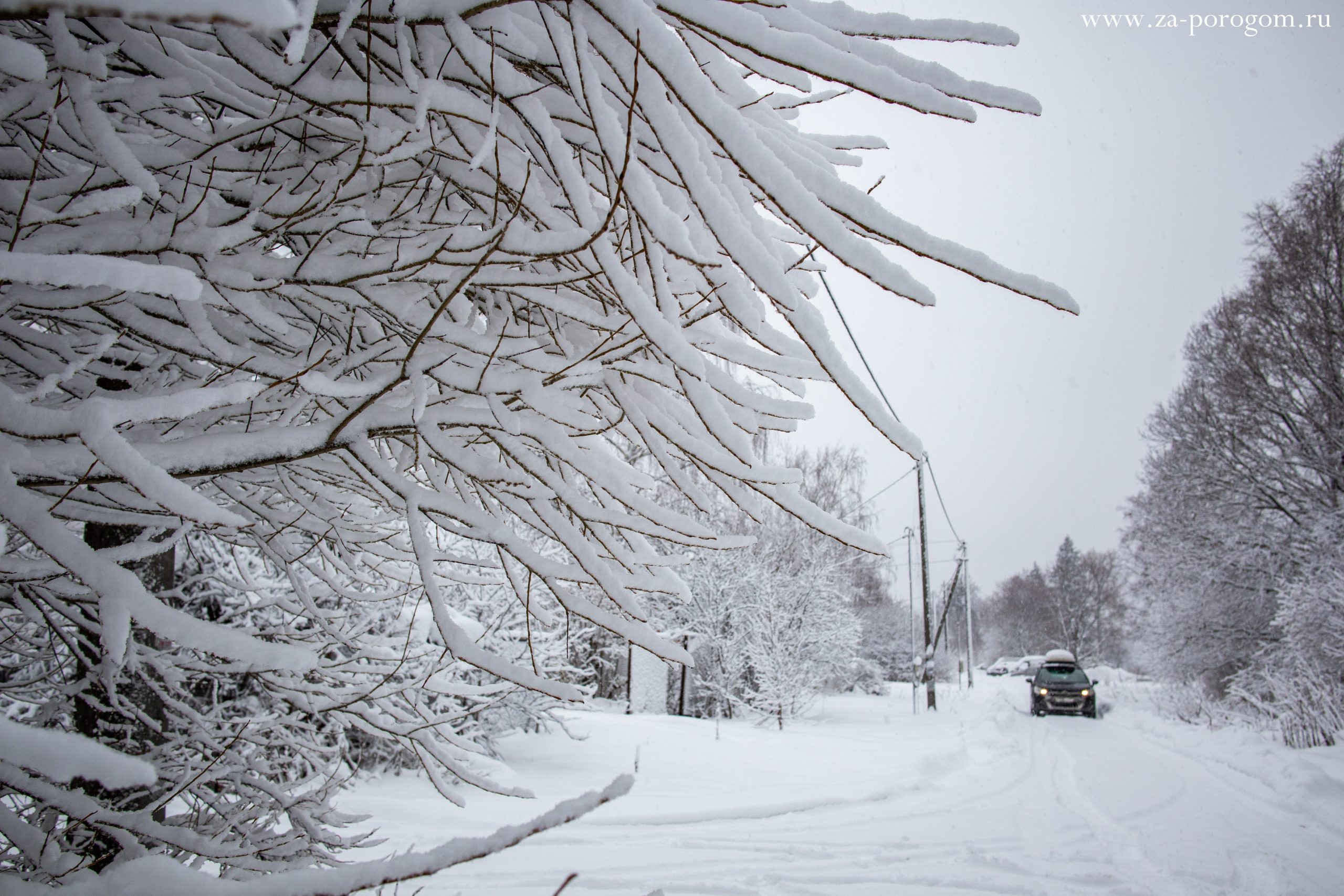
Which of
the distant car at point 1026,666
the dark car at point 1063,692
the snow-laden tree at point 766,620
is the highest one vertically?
the snow-laden tree at point 766,620

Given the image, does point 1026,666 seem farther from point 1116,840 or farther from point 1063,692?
point 1116,840

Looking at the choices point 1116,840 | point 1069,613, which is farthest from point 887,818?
point 1069,613

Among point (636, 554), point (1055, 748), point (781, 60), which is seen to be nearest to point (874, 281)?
point (781, 60)

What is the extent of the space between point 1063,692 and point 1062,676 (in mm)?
662

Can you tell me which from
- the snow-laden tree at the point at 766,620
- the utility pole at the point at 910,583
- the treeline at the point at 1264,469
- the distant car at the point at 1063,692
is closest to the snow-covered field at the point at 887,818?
the snow-laden tree at the point at 766,620

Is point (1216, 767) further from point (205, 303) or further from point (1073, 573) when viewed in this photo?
point (1073, 573)

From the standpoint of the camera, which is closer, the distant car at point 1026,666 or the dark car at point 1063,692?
the dark car at point 1063,692

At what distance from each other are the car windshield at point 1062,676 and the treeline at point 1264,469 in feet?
5.52

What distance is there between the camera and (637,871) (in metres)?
3.87

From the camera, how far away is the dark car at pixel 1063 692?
51.8 feet

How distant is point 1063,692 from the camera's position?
626 inches

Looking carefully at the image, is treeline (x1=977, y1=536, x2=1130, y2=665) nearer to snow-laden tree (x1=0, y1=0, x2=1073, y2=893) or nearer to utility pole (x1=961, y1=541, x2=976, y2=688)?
utility pole (x1=961, y1=541, x2=976, y2=688)

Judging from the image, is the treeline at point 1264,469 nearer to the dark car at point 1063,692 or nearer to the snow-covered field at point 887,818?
the dark car at point 1063,692

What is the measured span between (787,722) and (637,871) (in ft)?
32.8
